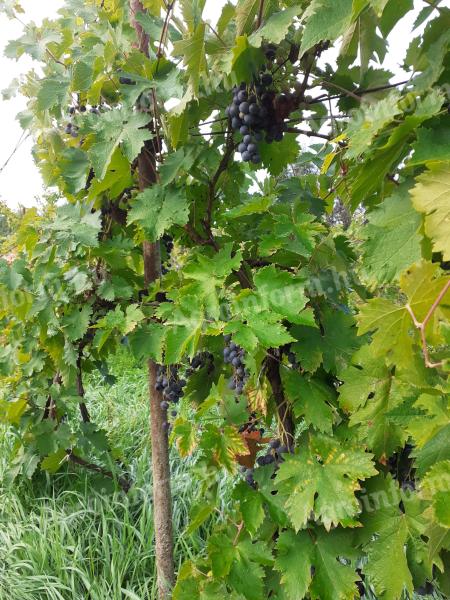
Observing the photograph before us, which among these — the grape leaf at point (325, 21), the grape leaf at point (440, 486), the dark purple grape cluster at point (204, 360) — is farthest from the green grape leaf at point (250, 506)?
the grape leaf at point (325, 21)

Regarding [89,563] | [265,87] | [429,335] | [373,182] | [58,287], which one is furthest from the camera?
[89,563]

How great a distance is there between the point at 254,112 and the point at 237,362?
63 centimetres

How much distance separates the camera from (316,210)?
1.49m

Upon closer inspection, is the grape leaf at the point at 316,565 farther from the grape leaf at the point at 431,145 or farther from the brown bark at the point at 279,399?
the grape leaf at the point at 431,145

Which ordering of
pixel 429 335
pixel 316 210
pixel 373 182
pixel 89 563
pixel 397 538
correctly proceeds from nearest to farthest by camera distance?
1. pixel 429 335
2. pixel 373 182
3. pixel 397 538
4. pixel 316 210
5. pixel 89 563

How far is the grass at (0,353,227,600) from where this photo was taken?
84.5 inches

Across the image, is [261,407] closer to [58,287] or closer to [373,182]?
[373,182]

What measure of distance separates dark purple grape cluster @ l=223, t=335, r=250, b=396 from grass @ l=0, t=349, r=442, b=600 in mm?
1163

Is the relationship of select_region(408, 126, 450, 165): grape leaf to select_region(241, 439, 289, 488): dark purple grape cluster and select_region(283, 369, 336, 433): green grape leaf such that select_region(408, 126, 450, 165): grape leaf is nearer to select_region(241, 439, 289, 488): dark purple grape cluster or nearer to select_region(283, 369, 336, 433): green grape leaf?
select_region(283, 369, 336, 433): green grape leaf

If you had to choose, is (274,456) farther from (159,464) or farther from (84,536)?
(84,536)

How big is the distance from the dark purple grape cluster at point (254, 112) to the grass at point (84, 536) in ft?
5.21

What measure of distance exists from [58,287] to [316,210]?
930mm

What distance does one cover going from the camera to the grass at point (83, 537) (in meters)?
2.15

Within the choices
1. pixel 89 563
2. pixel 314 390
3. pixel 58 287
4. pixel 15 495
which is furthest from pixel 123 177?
pixel 15 495
